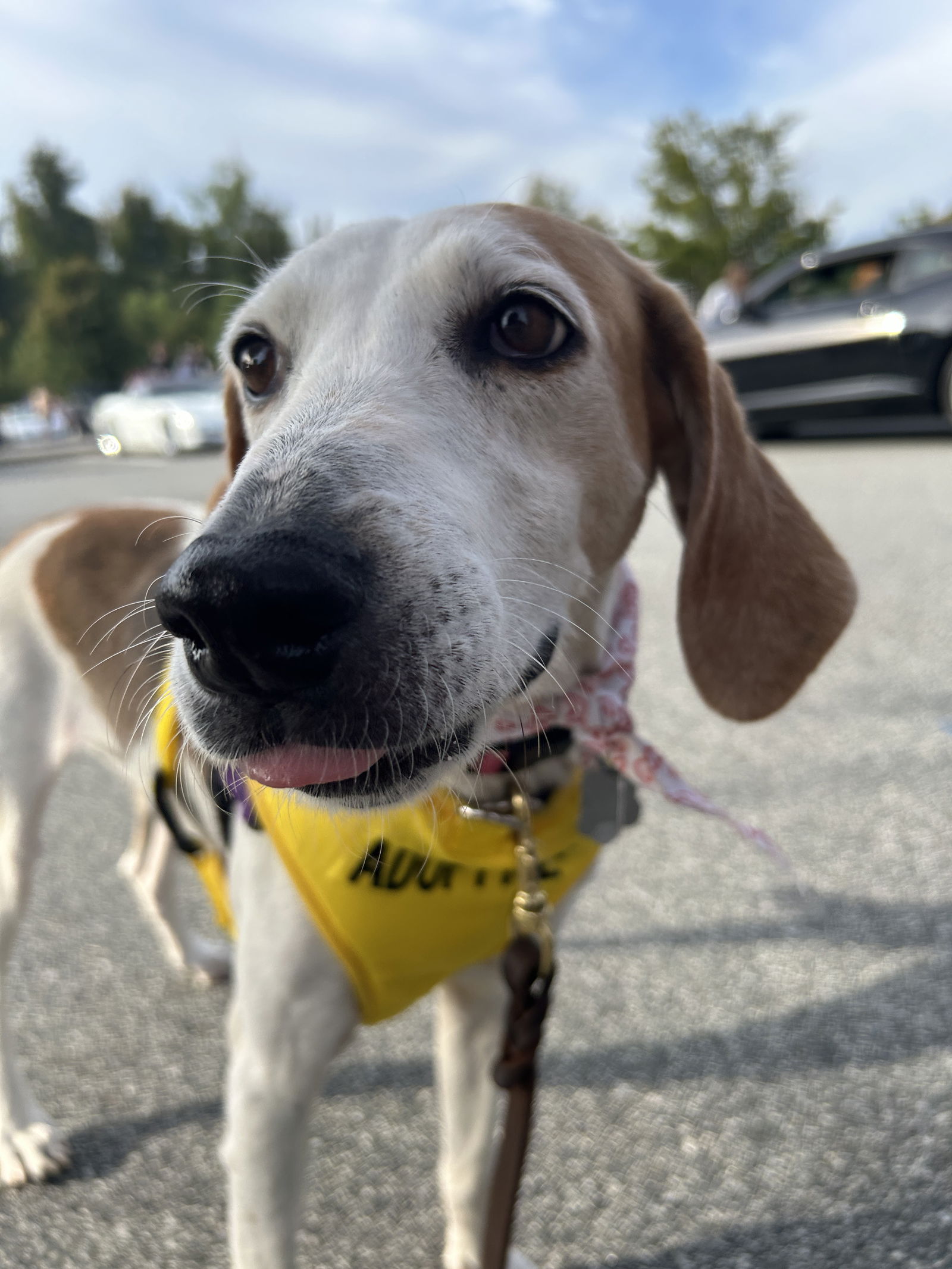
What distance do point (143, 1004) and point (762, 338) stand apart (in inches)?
356

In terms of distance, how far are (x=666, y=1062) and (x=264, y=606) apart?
1.75m

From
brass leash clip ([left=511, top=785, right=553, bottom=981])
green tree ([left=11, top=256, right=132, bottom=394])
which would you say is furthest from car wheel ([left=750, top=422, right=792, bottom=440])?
green tree ([left=11, top=256, right=132, bottom=394])

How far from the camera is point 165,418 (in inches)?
686

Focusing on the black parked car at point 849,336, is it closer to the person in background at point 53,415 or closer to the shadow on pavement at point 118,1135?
the shadow on pavement at point 118,1135

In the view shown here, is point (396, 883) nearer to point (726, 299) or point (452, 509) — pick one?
point (452, 509)

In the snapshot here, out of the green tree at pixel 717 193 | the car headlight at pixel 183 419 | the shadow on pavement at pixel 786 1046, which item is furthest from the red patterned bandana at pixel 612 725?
the green tree at pixel 717 193

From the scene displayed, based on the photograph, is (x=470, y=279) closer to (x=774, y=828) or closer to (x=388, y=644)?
(x=388, y=644)

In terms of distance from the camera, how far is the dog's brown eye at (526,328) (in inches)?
55.5

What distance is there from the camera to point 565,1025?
7.30ft

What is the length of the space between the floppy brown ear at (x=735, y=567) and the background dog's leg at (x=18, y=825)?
159 cm

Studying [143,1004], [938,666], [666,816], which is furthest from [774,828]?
[143,1004]

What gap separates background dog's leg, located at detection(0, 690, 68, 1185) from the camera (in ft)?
6.45

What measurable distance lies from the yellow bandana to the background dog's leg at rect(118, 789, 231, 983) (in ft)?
4.07

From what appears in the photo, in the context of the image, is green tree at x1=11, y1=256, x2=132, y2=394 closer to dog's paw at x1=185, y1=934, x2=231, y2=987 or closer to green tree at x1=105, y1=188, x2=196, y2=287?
green tree at x1=105, y1=188, x2=196, y2=287
